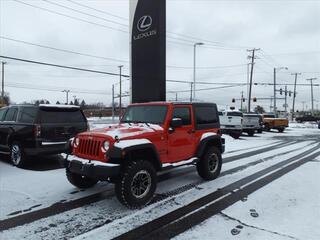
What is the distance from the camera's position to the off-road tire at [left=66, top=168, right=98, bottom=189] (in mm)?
6653

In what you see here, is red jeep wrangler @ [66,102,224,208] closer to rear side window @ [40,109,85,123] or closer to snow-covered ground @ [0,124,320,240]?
snow-covered ground @ [0,124,320,240]

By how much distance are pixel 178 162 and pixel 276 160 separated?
579 centimetres

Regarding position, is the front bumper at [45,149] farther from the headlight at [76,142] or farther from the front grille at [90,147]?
the front grille at [90,147]

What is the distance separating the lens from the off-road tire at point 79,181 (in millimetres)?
6653

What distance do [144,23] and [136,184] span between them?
16.1 meters

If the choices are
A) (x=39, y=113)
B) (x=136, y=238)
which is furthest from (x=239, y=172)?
(x=39, y=113)

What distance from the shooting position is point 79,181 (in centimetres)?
678

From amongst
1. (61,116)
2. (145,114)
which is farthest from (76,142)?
(61,116)

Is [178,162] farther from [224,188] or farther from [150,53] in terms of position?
[150,53]

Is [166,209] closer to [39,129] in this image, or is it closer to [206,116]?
[206,116]

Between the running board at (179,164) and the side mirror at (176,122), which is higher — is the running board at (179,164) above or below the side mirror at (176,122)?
below

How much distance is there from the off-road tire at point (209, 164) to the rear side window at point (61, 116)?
411cm

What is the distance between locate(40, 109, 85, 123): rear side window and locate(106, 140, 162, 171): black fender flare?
411 cm

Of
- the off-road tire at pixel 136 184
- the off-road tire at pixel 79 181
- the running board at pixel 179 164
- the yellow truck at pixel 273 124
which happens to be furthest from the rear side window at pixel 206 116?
the yellow truck at pixel 273 124
